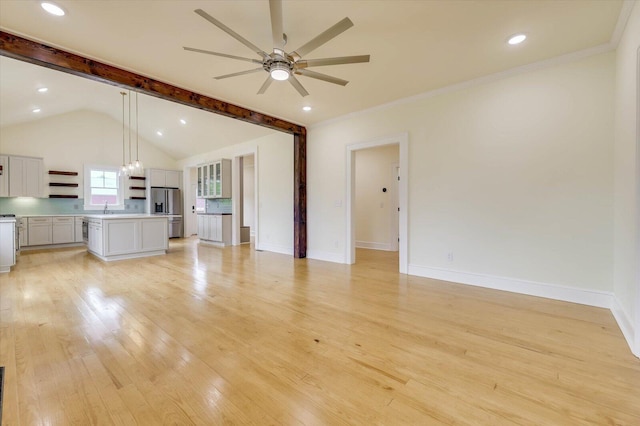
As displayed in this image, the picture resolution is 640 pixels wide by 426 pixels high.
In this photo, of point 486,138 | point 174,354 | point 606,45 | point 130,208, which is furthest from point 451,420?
point 130,208

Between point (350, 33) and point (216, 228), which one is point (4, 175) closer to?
point (216, 228)

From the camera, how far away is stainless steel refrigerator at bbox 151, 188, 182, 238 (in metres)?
8.89

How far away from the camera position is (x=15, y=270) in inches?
179

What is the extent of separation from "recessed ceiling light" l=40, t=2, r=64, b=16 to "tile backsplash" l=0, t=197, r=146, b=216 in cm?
709

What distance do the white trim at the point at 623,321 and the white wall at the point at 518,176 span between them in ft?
0.78

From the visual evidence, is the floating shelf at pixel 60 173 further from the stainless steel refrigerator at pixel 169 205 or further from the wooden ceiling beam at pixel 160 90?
the wooden ceiling beam at pixel 160 90

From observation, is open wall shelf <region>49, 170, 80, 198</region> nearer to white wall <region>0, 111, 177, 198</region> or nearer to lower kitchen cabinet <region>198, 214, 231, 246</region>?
white wall <region>0, 111, 177, 198</region>

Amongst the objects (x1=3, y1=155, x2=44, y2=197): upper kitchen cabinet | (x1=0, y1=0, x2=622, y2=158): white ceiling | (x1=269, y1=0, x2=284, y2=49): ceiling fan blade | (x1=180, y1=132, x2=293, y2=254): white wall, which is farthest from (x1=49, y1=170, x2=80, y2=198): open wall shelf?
(x1=269, y1=0, x2=284, y2=49): ceiling fan blade

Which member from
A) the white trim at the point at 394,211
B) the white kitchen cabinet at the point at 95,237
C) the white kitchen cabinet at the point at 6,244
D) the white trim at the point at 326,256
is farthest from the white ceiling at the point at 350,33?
the white kitchen cabinet at the point at 95,237

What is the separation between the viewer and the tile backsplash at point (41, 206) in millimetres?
6723

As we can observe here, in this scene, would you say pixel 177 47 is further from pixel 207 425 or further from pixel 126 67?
pixel 207 425

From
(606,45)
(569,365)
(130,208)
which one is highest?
(606,45)

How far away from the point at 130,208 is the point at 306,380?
31.3 ft

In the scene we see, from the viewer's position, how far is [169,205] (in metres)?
9.07
